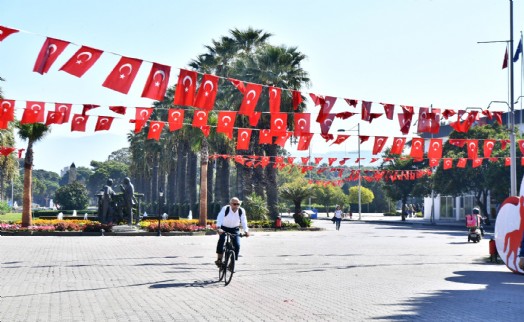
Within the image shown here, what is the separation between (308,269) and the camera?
1784cm

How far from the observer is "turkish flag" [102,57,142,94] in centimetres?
1537

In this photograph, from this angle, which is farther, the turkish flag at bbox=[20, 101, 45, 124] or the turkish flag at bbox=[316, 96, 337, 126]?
the turkish flag at bbox=[20, 101, 45, 124]

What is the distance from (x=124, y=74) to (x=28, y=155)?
23639mm

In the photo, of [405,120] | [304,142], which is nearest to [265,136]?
[304,142]

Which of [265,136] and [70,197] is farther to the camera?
[70,197]

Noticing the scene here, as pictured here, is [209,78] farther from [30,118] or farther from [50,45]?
[30,118]

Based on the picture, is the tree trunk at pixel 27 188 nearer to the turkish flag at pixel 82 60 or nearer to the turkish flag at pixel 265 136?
the turkish flag at pixel 265 136

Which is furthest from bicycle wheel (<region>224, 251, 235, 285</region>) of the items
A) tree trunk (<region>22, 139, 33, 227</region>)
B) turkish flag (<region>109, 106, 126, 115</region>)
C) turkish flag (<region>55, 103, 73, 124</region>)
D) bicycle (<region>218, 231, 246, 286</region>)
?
tree trunk (<region>22, 139, 33, 227</region>)

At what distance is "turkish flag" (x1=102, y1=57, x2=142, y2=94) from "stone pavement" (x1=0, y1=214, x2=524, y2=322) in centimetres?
399

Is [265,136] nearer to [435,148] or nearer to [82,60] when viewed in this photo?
[435,148]

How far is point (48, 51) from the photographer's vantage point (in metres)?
14.0

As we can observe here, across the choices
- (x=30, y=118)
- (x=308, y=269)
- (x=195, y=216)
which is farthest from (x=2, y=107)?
(x=195, y=216)

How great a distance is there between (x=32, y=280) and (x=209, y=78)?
264 inches

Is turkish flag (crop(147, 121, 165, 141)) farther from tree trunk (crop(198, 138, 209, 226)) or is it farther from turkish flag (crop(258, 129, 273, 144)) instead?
tree trunk (crop(198, 138, 209, 226))
